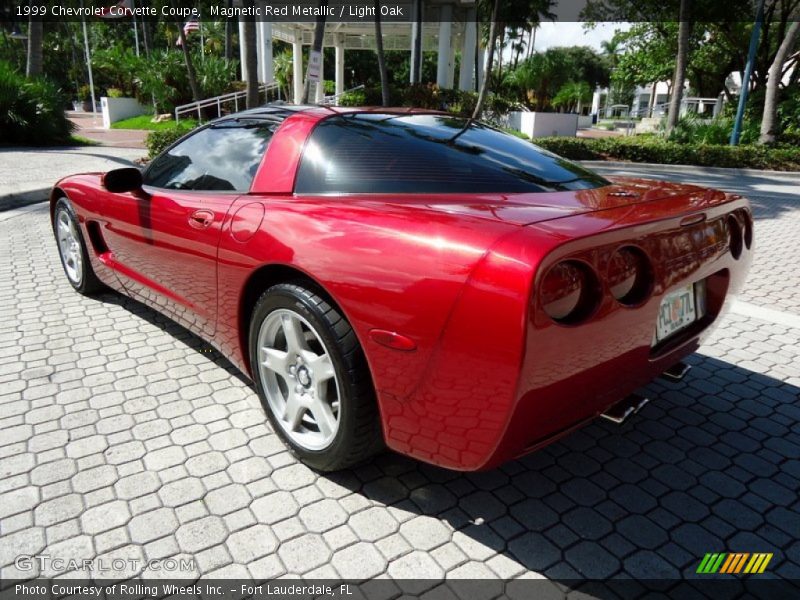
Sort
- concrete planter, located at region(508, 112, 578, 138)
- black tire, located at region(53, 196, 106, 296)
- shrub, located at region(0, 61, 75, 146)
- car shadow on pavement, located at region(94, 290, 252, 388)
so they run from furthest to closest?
1. concrete planter, located at region(508, 112, 578, 138)
2. shrub, located at region(0, 61, 75, 146)
3. black tire, located at region(53, 196, 106, 296)
4. car shadow on pavement, located at region(94, 290, 252, 388)

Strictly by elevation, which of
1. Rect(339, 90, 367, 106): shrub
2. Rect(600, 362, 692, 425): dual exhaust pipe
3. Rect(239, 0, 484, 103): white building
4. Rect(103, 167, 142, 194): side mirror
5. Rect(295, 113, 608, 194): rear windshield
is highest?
Rect(239, 0, 484, 103): white building

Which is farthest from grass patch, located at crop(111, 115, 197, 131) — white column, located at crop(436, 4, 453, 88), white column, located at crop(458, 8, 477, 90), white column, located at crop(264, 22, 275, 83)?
white column, located at crop(458, 8, 477, 90)

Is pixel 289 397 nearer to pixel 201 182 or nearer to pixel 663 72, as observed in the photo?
pixel 201 182

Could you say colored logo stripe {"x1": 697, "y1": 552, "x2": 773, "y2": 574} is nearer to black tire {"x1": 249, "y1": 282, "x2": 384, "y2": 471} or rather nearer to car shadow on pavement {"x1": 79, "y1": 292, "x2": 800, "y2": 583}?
car shadow on pavement {"x1": 79, "y1": 292, "x2": 800, "y2": 583}

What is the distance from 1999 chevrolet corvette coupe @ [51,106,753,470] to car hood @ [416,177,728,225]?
0.02 metres

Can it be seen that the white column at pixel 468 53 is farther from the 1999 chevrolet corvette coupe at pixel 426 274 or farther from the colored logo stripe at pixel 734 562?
the colored logo stripe at pixel 734 562

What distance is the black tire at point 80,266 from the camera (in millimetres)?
4074

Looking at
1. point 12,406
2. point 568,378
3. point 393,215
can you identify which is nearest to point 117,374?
point 12,406

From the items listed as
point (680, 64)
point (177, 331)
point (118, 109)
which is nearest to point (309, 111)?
point (177, 331)

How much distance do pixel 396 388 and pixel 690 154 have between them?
57.9 feet

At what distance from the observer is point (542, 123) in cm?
2516

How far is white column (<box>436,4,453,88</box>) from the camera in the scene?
25.3 metres

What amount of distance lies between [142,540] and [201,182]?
68.6 inches

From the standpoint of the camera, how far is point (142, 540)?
2.01 meters
